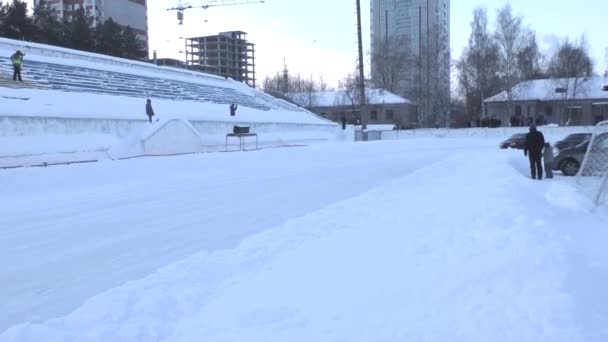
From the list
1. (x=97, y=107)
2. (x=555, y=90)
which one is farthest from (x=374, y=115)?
(x=97, y=107)

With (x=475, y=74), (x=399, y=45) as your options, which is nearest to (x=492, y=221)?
(x=475, y=74)

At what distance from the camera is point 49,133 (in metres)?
21.9

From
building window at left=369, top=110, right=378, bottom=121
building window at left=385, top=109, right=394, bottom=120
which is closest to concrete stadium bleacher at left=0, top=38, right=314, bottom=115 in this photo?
building window at left=385, top=109, right=394, bottom=120

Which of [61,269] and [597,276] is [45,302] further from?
[597,276]

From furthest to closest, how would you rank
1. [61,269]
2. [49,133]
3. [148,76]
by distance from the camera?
[148,76] < [49,133] < [61,269]

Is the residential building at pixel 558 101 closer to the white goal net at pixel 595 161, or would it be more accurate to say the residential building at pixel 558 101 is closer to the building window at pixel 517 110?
the building window at pixel 517 110

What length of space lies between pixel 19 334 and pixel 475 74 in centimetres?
7232

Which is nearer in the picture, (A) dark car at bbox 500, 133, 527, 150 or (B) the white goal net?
(B) the white goal net

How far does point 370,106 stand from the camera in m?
83.8

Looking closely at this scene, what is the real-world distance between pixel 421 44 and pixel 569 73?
2046 cm

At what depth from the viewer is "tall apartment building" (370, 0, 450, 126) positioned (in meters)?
75.2

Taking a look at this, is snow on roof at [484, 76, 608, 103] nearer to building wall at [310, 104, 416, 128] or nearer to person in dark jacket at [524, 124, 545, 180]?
building wall at [310, 104, 416, 128]

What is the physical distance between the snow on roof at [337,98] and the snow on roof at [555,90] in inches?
563

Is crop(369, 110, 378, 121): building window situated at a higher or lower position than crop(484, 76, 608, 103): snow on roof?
lower
